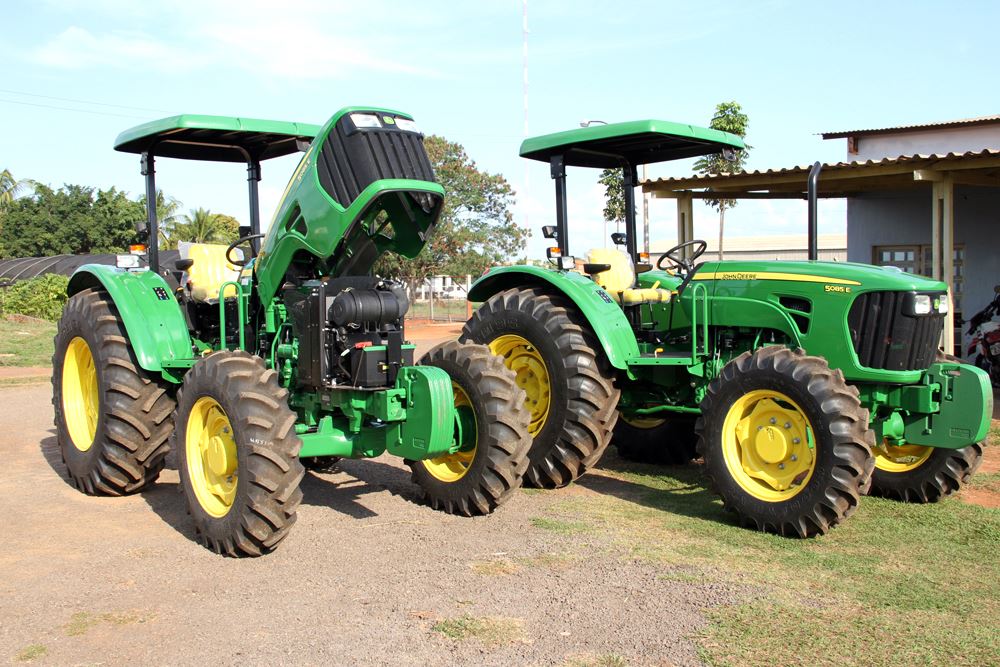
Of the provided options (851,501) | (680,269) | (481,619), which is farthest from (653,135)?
(481,619)

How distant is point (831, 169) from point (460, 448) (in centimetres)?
828

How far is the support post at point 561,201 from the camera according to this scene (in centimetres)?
782

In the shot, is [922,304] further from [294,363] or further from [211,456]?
[211,456]

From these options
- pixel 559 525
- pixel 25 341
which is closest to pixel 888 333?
pixel 559 525

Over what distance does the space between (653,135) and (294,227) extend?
2878mm

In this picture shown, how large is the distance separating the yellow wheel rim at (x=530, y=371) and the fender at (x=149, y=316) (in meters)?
2.26

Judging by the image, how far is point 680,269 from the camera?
7551 millimetres

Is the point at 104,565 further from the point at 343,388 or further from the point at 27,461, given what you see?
the point at 27,461

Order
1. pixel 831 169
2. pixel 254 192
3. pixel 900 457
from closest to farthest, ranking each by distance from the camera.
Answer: pixel 900 457 → pixel 254 192 → pixel 831 169

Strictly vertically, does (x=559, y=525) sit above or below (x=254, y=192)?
below

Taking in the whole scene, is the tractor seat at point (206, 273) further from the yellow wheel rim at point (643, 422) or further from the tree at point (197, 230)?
the tree at point (197, 230)

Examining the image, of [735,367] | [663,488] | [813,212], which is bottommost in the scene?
[663,488]

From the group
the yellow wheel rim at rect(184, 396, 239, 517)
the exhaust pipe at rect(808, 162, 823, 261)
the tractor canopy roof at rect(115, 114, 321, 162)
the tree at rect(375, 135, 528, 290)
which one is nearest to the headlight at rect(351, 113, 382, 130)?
the tractor canopy roof at rect(115, 114, 321, 162)

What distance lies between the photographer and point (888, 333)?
6.16 metres
